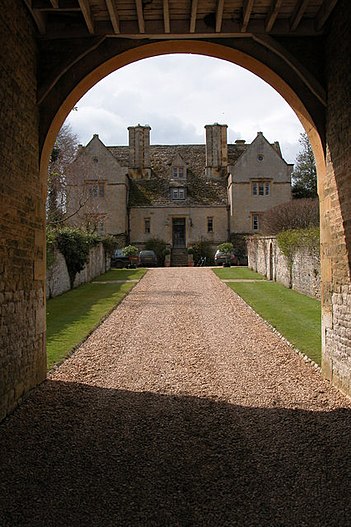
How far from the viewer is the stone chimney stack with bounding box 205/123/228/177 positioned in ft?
146

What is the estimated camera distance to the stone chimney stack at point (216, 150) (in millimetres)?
44625

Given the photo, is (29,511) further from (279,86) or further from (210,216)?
(210,216)

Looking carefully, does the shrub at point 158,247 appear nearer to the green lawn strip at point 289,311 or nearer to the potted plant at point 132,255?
the potted plant at point 132,255

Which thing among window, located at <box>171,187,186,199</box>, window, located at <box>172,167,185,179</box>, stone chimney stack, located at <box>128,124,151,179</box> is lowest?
window, located at <box>171,187,186,199</box>

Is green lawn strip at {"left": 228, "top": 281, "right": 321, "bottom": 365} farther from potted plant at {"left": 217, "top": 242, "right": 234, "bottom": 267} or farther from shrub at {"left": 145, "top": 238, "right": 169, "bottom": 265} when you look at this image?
shrub at {"left": 145, "top": 238, "right": 169, "bottom": 265}

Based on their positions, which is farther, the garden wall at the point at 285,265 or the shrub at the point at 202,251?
the shrub at the point at 202,251

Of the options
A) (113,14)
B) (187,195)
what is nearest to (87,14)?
(113,14)

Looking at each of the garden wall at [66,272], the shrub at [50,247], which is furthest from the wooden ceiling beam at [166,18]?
the garden wall at [66,272]

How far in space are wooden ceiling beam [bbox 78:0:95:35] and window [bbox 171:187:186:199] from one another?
35.1m

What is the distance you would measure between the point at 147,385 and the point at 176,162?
37.1 metres

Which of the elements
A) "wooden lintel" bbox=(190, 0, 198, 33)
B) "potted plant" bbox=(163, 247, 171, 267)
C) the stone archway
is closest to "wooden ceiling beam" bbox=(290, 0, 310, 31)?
the stone archway

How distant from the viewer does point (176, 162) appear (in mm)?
43500

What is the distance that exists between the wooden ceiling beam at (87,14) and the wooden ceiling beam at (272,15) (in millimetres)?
2349

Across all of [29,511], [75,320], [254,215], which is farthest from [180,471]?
[254,215]
